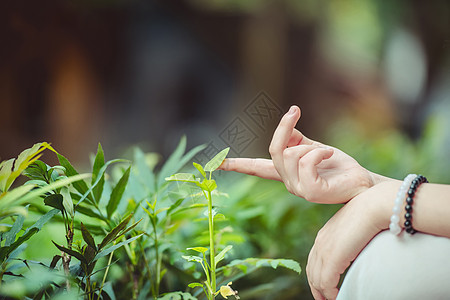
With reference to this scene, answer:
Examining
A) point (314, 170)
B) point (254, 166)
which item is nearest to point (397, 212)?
point (314, 170)

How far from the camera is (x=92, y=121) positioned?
4254 mm

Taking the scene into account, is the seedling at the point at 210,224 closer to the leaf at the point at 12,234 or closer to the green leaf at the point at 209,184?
the green leaf at the point at 209,184

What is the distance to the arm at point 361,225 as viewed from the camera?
534 millimetres

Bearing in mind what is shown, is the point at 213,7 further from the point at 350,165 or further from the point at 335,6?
the point at 350,165

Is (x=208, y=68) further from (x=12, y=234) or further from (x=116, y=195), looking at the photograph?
(x=12, y=234)

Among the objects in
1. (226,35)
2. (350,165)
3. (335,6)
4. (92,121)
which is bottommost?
(92,121)

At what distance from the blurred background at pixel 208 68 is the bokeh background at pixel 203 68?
0.5 inches

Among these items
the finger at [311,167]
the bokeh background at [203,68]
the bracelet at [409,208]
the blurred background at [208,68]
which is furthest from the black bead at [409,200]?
the blurred background at [208,68]

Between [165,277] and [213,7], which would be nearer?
[165,277]

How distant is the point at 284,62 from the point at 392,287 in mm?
3764

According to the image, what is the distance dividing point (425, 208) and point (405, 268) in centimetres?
8

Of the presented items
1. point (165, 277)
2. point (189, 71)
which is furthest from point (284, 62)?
point (165, 277)

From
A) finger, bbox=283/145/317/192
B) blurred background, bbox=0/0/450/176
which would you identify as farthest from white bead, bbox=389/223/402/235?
blurred background, bbox=0/0/450/176

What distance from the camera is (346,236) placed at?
581 millimetres
